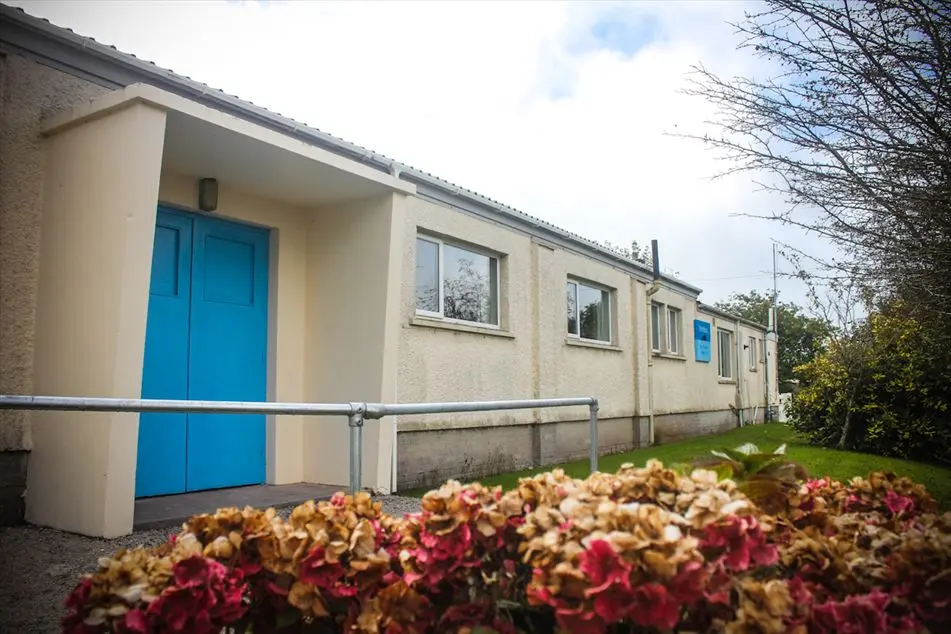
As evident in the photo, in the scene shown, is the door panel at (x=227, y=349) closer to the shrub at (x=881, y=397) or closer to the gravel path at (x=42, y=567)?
the gravel path at (x=42, y=567)

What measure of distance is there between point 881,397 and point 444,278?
854 centimetres

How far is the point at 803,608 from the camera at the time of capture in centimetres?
144

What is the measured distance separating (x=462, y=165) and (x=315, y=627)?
19123mm

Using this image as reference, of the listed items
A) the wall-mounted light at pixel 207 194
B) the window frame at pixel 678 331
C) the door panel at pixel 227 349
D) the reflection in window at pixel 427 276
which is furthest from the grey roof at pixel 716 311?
the wall-mounted light at pixel 207 194

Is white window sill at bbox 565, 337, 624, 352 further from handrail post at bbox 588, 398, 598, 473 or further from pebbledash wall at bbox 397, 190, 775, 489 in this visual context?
handrail post at bbox 588, 398, 598, 473

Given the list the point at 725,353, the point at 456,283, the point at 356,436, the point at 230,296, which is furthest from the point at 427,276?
the point at 725,353

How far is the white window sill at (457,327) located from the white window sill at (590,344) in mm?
2130

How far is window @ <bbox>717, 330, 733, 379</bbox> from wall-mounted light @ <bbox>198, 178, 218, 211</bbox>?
17.9m

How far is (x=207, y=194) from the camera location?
6246 millimetres

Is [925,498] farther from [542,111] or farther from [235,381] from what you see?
[235,381]

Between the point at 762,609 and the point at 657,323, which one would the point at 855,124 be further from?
the point at 657,323

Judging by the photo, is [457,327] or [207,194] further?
[457,327]

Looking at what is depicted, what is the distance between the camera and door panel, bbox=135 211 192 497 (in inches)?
230

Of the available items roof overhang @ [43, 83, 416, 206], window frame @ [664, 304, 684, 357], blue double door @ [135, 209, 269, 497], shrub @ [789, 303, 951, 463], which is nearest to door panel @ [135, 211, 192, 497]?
blue double door @ [135, 209, 269, 497]
